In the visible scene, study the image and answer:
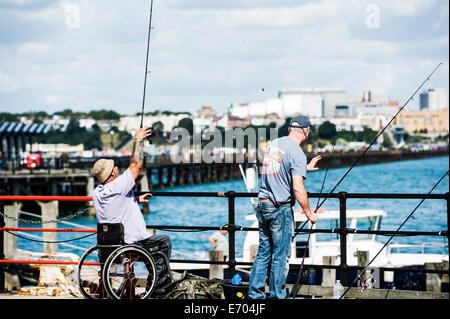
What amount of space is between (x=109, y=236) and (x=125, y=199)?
15.0 inches

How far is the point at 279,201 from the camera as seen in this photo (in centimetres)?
639

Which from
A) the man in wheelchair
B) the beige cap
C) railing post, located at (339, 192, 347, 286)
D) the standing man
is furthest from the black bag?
railing post, located at (339, 192, 347, 286)

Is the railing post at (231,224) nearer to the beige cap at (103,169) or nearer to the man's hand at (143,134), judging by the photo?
the man's hand at (143,134)

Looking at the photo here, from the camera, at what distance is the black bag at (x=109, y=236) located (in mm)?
6730

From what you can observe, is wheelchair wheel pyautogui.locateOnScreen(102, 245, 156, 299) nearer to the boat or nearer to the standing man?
the standing man

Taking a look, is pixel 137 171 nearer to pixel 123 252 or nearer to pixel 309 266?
pixel 123 252

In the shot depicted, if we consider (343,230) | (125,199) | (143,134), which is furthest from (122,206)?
(343,230)

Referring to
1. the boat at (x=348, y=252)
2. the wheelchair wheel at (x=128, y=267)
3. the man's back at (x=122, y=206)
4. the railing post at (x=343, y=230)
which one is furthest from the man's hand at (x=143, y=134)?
the boat at (x=348, y=252)

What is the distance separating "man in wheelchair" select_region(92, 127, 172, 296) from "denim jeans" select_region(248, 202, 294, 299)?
0.99m

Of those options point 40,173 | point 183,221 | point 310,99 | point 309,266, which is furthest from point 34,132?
point 309,266

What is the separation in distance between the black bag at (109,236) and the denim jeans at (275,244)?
1.30 meters

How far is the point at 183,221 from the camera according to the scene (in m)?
49.1

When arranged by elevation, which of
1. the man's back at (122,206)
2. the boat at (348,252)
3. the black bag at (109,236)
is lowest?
the boat at (348,252)

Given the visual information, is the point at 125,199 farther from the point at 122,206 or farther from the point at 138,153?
the point at 138,153
